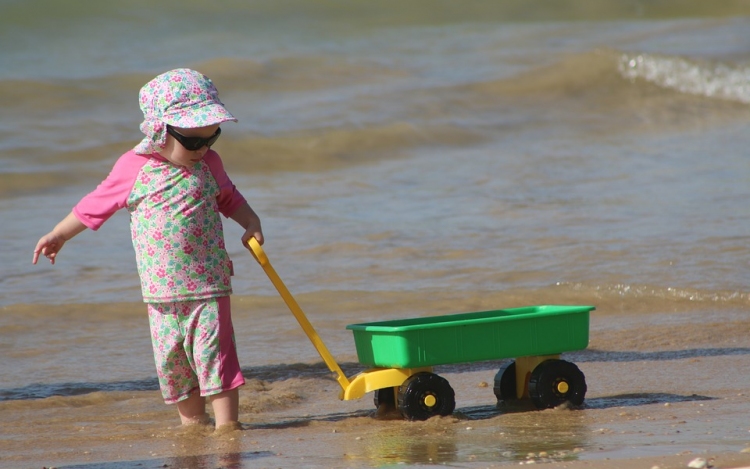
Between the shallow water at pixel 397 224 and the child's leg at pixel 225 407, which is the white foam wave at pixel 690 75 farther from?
the child's leg at pixel 225 407

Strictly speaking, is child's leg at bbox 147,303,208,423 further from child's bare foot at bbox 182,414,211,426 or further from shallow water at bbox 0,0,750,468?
shallow water at bbox 0,0,750,468

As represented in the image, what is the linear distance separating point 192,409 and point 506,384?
1.17 meters

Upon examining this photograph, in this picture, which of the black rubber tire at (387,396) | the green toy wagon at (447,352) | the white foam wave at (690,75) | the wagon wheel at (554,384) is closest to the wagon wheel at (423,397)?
the green toy wagon at (447,352)

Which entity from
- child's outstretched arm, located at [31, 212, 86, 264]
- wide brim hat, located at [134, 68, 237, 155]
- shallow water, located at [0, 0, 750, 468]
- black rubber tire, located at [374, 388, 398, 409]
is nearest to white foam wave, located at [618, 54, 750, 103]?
shallow water, located at [0, 0, 750, 468]

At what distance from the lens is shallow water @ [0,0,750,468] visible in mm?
3701

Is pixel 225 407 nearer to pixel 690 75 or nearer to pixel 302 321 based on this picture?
pixel 302 321

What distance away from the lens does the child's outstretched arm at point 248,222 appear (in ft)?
12.4

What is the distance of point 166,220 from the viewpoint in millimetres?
3662

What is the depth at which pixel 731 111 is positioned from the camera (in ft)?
50.2

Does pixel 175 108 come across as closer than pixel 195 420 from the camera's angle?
Yes

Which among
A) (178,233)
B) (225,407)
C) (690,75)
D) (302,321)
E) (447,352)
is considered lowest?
(225,407)

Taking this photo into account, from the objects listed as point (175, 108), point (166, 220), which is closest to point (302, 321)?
point (166, 220)

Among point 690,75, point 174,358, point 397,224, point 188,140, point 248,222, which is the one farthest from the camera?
point 690,75

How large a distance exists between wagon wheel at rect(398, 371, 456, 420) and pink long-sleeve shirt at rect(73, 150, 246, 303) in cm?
72
